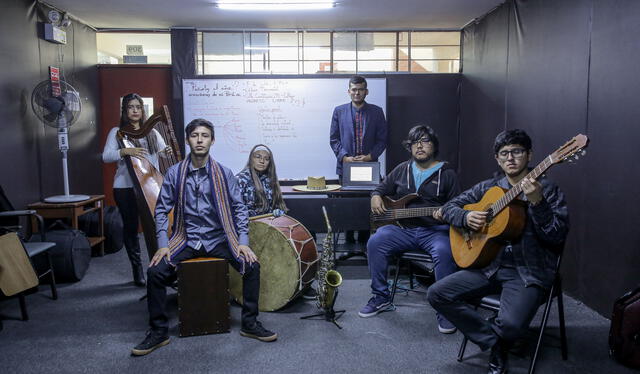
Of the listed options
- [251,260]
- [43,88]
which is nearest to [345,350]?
[251,260]

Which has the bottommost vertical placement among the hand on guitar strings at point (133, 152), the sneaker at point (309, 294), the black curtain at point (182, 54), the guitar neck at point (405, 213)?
the sneaker at point (309, 294)

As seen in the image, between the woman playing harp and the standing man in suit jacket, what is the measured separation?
1789 mm

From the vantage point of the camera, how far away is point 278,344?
270cm

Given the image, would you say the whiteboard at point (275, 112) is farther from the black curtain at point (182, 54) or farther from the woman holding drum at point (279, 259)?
the woman holding drum at point (279, 259)

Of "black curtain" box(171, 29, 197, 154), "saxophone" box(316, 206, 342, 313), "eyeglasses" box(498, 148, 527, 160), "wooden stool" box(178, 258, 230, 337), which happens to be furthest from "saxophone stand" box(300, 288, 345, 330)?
"black curtain" box(171, 29, 197, 154)

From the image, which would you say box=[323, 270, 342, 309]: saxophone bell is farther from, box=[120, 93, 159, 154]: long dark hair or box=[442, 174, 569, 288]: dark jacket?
box=[120, 93, 159, 154]: long dark hair

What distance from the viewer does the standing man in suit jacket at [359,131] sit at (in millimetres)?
4753

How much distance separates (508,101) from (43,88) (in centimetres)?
425

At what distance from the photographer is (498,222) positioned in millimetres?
2303

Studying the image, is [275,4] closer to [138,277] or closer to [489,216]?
[138,277]

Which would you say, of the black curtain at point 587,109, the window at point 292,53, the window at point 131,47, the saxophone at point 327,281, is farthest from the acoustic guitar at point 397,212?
the window at point 131,47

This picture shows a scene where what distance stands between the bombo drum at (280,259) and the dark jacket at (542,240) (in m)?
1.23

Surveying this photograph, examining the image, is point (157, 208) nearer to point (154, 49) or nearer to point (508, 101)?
point (508, 101)

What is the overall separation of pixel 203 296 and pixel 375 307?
3.73 feet
